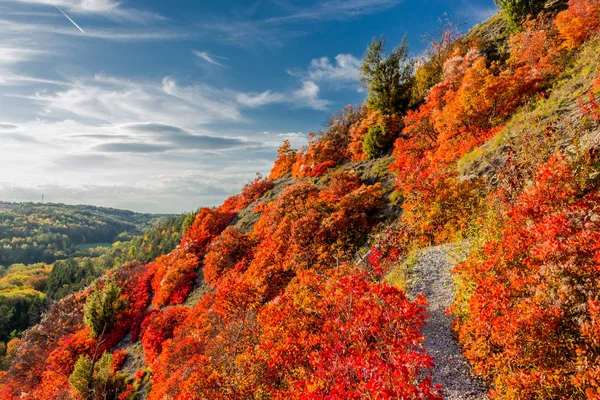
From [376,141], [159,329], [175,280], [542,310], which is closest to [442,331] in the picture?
[542,310]

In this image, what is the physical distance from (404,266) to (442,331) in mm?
5704

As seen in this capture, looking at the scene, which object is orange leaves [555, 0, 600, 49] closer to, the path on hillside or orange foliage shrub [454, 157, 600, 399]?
the path on hillside

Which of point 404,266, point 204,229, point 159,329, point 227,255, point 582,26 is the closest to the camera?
point 404,266

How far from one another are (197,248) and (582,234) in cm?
4384

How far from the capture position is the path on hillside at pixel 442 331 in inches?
395

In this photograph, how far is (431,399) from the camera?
7.57 meters

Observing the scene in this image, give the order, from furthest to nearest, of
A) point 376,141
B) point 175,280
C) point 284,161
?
1. point 284,161
2. point 376,141
3. point 175,280

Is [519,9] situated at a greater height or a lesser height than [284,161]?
greater

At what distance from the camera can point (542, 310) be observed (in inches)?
332

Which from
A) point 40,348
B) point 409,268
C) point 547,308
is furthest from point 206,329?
point 40,348

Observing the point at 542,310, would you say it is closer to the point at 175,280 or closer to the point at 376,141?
the point at 376,141

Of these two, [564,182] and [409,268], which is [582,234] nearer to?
[564,182]

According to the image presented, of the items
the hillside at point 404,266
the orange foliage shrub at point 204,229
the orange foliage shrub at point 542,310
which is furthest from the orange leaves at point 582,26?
the orange foliage shrub at point 204,229

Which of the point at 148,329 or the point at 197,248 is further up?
the point at 197,248
